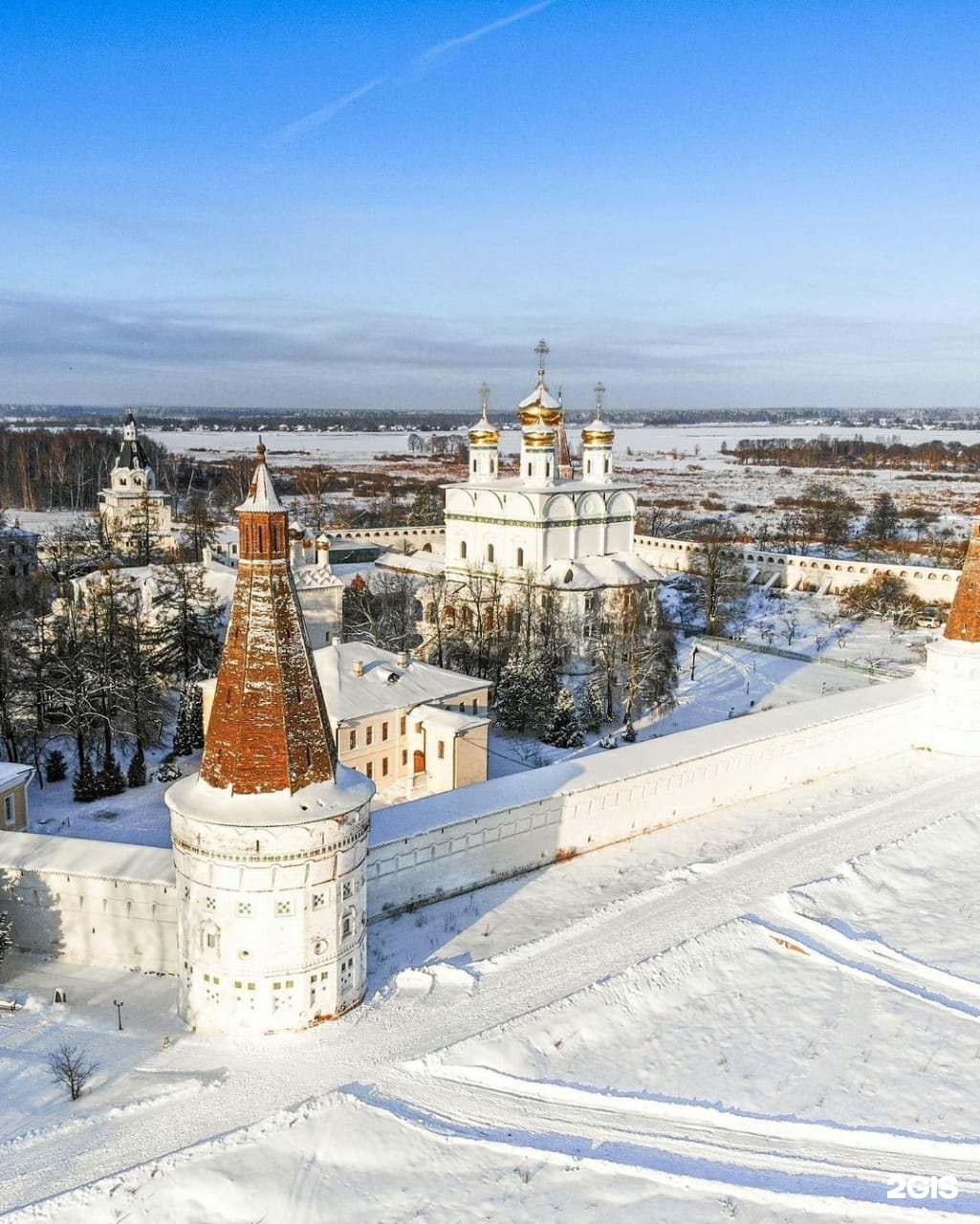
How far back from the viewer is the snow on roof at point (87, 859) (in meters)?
13.2

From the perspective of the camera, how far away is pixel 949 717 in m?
22.6

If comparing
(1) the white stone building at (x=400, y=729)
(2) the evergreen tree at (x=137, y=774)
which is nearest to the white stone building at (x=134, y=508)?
(2) the evergreen tree at (x=137, y=774)

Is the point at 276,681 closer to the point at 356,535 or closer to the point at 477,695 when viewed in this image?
the point at 477,695

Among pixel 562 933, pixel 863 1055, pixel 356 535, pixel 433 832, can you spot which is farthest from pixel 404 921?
pixel 356 535

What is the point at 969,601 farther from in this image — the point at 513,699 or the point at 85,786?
the point at 85,786

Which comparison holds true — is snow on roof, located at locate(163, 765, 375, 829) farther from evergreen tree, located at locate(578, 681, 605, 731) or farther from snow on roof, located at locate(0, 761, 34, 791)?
evergreen tree, located at locate(578, 681, 605, 731)

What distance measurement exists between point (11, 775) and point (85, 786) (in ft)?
8.61

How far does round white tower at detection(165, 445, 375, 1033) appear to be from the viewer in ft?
36.7

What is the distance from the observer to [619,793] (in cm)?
1728

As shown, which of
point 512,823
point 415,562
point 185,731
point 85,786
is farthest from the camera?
point 415,562

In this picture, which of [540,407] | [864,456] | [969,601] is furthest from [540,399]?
[864,456]

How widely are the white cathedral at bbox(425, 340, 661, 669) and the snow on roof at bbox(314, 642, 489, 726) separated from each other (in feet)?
28.9

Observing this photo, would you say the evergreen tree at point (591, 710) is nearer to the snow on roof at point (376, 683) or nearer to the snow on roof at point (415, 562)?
the snow on roof at point (376, 683)

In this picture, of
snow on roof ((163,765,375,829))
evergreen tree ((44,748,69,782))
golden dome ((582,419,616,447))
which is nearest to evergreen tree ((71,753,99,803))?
evergreen tree ((44,748,69,782))
